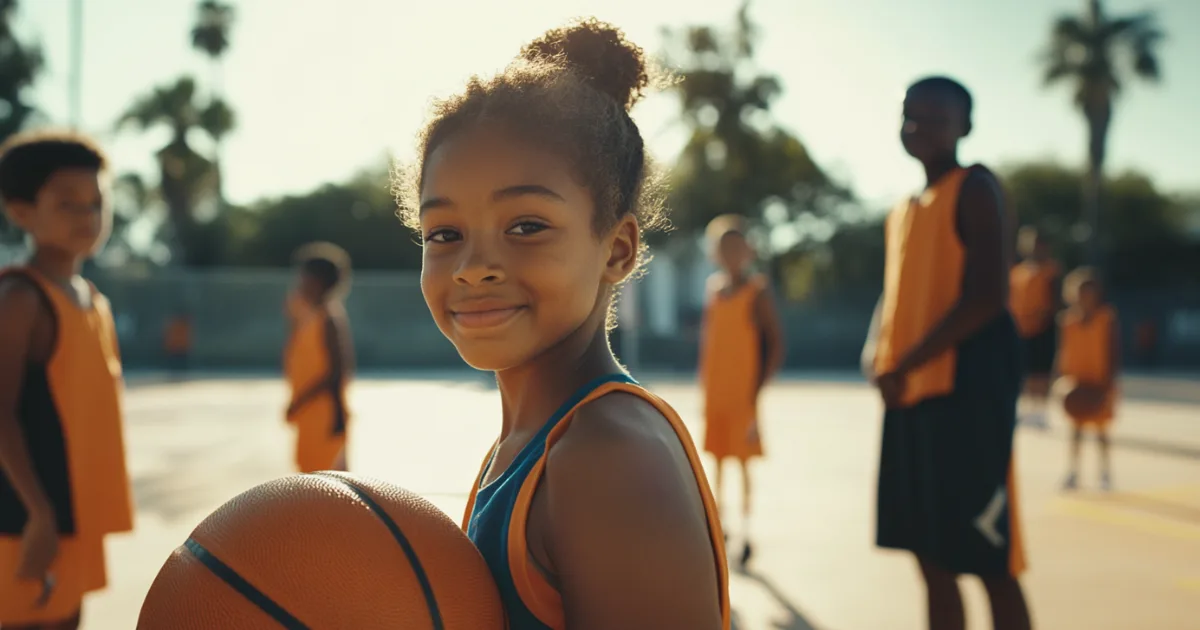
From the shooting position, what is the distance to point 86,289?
9.84ft

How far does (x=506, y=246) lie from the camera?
44.4 inches

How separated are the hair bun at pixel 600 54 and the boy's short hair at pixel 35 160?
2.24 m

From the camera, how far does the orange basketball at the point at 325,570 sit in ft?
3.35

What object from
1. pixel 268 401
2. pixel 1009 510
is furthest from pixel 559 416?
pixel 268 401

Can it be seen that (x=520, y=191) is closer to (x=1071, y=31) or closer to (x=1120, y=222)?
(x=1071, y=31)

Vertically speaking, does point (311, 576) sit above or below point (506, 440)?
below

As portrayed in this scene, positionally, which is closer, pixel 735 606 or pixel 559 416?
pixel 559 416

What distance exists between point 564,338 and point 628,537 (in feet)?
1.25

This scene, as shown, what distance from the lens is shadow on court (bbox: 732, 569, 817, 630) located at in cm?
379

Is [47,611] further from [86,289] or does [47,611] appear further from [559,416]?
[559,416]

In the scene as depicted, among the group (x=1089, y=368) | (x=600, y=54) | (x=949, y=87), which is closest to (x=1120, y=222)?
(x=1089, y=368)

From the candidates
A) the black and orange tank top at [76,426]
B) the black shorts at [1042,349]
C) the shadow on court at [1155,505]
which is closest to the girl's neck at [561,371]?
the black and orange tank top at [76,426]

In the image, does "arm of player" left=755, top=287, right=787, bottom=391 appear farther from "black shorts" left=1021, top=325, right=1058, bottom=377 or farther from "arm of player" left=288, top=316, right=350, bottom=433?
"black shorts" left=1021, top=325, right=1058, bottom=377

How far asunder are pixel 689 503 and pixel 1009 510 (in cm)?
197
